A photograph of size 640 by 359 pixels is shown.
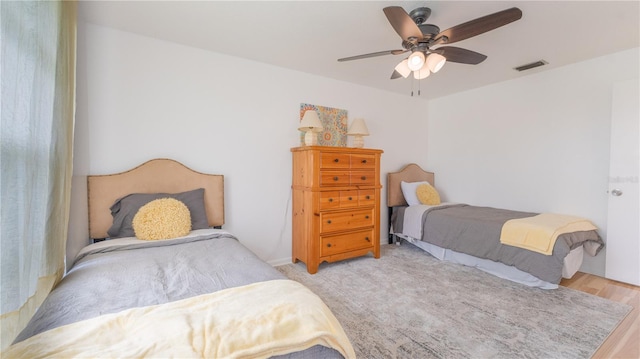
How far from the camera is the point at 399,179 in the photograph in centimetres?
414

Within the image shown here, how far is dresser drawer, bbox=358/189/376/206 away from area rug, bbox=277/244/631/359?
75 cm

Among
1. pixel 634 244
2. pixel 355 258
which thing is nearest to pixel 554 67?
pixel 634 244

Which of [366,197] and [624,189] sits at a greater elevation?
[624,189]

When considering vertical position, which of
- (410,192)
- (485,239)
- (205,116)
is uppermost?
(205,116)

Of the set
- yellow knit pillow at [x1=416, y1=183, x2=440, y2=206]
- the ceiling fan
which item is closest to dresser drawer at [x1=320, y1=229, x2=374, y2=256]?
yellow knit pillow at [x1=416, y1=183, x2=440, y2=206]

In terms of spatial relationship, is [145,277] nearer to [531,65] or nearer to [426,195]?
[426,195]

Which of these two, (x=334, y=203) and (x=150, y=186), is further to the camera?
(x=334, y=203)

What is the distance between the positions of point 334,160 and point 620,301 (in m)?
2.84

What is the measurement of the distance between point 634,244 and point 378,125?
2.98 meters

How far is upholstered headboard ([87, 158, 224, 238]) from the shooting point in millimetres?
2262

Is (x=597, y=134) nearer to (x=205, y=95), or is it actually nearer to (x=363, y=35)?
(x=363, y=35)

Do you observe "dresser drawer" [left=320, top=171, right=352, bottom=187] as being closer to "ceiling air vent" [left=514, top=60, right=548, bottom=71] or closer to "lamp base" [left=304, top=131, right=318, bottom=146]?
"lamp base" [left=304, top=131, right=318, bottom=146]

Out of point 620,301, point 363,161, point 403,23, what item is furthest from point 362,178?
point 620,301

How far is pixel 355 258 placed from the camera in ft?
11.1
